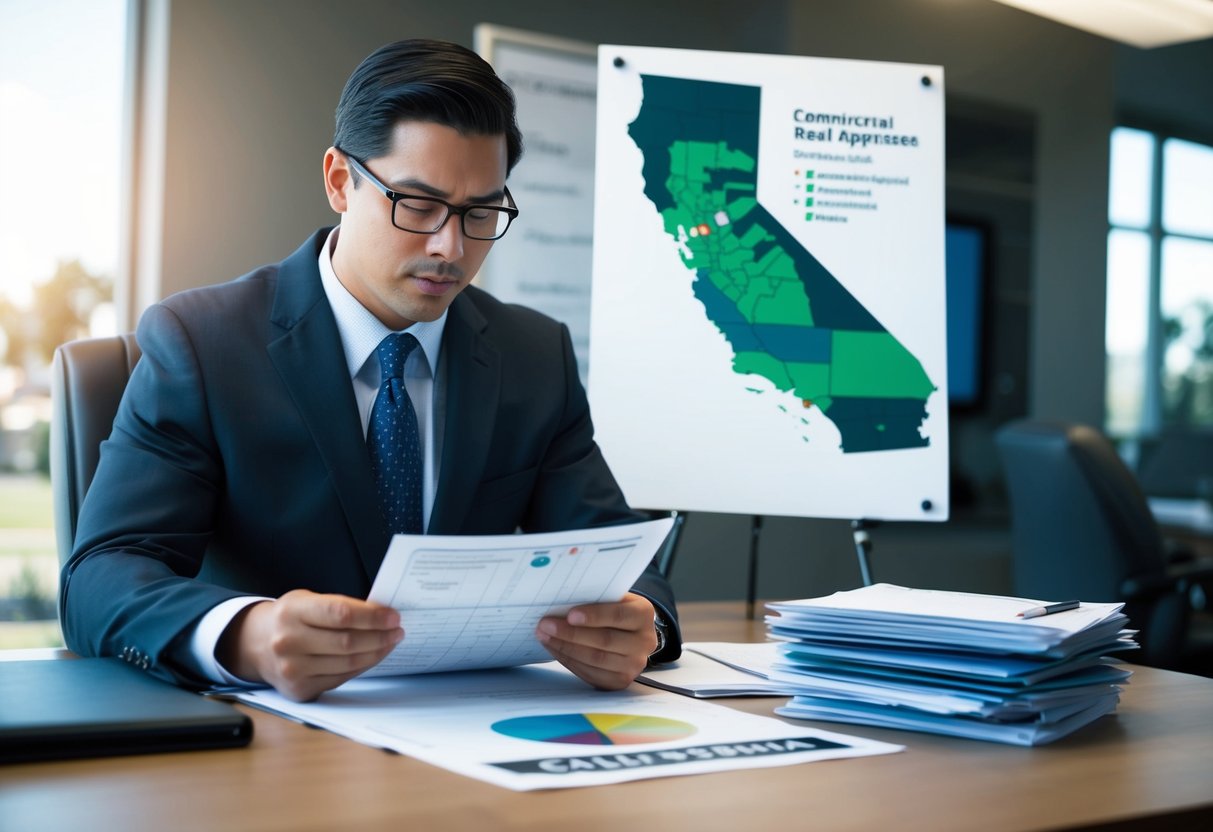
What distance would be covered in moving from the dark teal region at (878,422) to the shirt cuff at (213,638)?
4.46 ft

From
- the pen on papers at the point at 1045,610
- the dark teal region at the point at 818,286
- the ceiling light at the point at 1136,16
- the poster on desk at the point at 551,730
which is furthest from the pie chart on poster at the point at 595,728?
the ceiling light at the point at 1136,16

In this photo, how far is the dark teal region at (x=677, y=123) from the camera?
2.24 meters

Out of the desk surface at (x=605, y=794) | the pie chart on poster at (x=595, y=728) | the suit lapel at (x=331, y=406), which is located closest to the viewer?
the desk surface at (x=605, y=794)

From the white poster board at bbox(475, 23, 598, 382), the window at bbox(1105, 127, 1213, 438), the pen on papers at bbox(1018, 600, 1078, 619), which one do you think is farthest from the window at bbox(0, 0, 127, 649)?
the window at bbox(1105, 127, 1213, 438)

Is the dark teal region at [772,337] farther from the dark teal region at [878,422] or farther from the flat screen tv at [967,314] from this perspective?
the flat screen tv at [967,314]

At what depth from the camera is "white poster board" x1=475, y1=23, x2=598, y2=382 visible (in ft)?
12.6

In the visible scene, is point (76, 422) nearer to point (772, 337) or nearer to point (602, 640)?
point (602, 640)

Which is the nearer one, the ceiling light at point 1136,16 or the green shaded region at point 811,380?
the green shaded region at point 811,380

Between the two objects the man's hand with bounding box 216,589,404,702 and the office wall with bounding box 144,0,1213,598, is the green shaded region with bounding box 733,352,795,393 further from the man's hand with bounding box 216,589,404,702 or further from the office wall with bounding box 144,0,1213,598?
the office wall with bounding box 144,0,1213,598

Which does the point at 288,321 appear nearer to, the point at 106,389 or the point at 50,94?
the point at 106,389

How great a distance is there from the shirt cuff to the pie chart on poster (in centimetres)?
29

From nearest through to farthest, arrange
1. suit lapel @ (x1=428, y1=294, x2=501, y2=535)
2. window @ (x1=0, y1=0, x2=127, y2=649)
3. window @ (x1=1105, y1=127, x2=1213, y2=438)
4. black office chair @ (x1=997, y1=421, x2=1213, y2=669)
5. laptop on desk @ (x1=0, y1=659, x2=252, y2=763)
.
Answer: laptop on desk @ (x1=0, y1=659, x2=252, y2=763) < suit lapel @ (x1=428, y1=294, x2=501, y2=535) < black office chair @ (x1=997, y1=421, x2=1213, y2=669) < window @ (x1=0, y1=0, x2=127, y2=649) < window @ (x1=1105, y1=127, x2=1213, y2=438)

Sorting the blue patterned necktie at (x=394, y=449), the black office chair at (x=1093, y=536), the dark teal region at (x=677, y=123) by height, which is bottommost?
the black office chair at (x=1093, y=536)

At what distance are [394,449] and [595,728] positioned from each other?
0.61m
